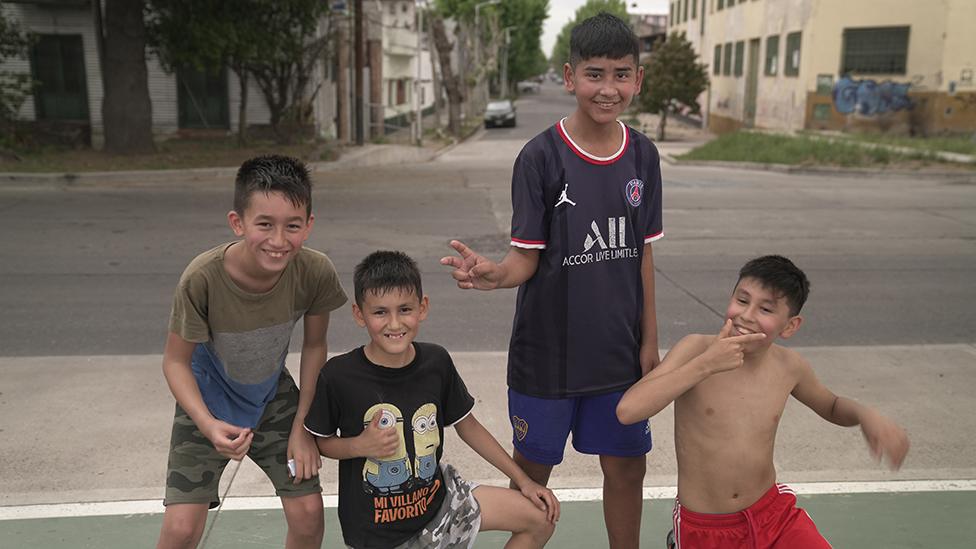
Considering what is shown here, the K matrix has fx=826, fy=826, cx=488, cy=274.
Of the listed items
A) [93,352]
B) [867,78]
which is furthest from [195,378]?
[867,78]

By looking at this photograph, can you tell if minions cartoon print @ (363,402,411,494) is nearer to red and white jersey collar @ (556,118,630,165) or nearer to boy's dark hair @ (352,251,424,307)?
boy's dark hair @ (352,251,424,307)

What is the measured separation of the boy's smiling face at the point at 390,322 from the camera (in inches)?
101

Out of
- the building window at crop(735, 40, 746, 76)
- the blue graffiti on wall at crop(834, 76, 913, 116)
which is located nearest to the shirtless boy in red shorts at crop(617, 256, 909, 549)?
the blue graffiti on wall at crop(834, 76, 913, 116)

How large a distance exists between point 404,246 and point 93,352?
14.7ft

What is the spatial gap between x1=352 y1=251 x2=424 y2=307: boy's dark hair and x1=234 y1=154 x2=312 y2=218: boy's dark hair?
0.27 meters

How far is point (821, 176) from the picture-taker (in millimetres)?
18594

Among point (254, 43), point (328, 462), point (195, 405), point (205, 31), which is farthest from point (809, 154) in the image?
point (195, 405)

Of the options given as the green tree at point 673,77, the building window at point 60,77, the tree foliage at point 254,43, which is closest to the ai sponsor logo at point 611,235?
the tree foliage at point 254,43

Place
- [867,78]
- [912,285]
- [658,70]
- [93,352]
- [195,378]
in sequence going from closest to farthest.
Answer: [195,378], [93,352], [912,285], [867,78], [658,70]

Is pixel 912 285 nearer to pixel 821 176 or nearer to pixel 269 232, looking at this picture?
pixel 269 232

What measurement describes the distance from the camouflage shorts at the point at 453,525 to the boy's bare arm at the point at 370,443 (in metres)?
0.28

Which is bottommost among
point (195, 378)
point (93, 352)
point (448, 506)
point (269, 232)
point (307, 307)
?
point (93, 352)

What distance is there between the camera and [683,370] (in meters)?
2.50

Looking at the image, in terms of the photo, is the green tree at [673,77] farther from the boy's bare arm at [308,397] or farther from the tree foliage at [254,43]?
the boy's bare arm at [308,397]
